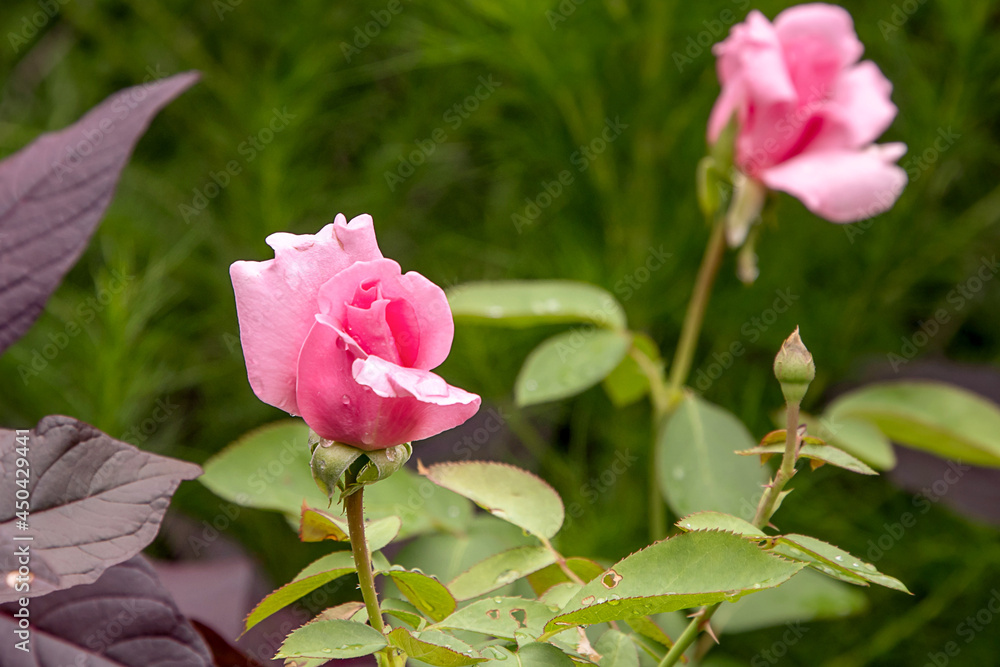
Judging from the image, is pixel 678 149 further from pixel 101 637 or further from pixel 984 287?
pixel 101 637

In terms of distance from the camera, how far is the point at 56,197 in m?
0.33

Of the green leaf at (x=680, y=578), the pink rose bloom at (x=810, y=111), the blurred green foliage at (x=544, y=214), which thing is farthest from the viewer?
the blurred green foliage at (x=544, y=214)

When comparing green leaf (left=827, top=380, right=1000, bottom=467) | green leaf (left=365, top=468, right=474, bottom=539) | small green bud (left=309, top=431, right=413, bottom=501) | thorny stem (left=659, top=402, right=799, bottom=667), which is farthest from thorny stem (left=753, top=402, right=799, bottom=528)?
green leaf (left=827, top=380, right=1000, bottom=467)

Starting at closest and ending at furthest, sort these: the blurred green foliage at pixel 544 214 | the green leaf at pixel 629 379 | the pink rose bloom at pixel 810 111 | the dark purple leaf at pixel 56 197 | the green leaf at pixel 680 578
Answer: the green leaf at pixel 680 578 < the dark purple leaf at pixel 56 197 < the pink rose bloom at pixel 810 111 < the green leaf at pixel 629 379 < the blurred green foliage at pixel 544 214

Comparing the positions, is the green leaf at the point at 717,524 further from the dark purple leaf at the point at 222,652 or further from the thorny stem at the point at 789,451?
the dark purple leaf at the point at 222,652

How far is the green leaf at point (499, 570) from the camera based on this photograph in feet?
0.90

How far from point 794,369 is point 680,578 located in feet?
0.21

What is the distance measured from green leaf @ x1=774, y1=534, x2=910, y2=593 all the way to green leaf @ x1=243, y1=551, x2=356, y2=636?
0.43 ft

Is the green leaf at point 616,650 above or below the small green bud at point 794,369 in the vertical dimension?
below

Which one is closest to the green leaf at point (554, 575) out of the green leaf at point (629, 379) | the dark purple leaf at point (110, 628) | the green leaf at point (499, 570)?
the green leaf at point (499, 570)

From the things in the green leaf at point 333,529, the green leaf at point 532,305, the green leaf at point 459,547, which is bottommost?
the green leaf at point 459,547

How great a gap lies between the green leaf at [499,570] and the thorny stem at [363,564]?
0.05m

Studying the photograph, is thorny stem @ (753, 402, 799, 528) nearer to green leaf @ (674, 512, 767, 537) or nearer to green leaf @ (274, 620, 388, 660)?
green leaf @ (674, 512, 767, 537)

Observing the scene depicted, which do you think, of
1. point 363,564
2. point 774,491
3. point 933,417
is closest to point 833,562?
point 774,491
